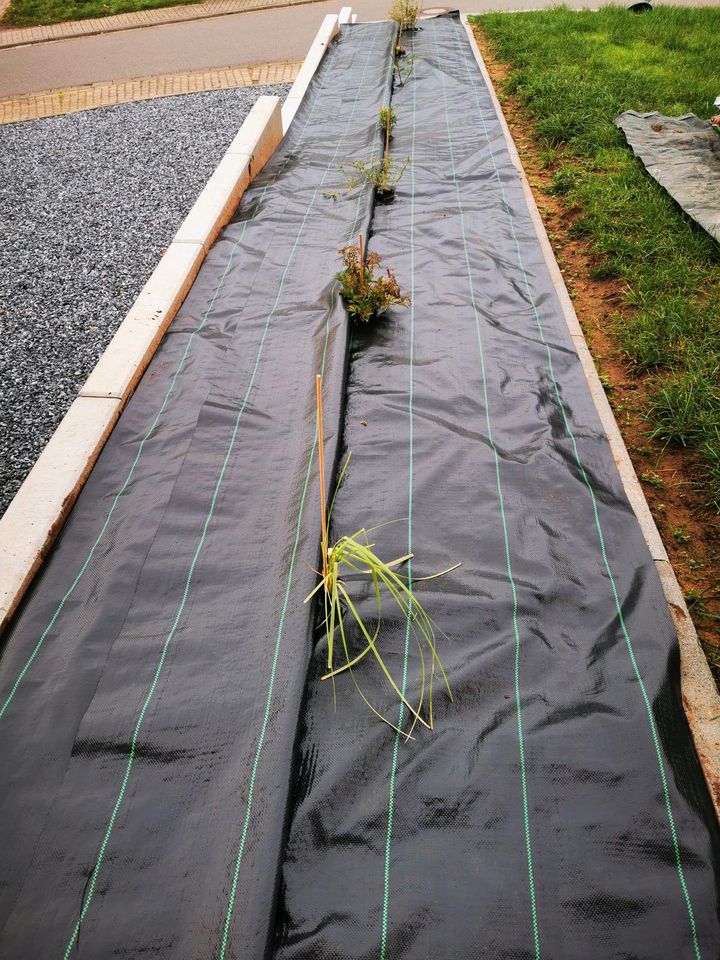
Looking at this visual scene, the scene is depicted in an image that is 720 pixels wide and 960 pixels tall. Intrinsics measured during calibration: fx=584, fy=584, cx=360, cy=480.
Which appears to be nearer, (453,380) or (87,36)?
(453,380)

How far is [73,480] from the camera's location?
229cm

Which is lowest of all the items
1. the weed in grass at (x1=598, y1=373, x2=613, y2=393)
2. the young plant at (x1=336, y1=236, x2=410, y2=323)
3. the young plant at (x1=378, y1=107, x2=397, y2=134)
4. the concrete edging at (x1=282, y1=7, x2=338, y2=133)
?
the weed in grass at (x1=598, y1=373, x2=613, y2=393)

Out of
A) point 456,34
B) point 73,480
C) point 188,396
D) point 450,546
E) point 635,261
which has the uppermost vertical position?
point 456,34

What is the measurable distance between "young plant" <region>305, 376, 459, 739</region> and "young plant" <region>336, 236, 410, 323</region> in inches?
45.8

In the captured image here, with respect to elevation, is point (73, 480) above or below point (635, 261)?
below

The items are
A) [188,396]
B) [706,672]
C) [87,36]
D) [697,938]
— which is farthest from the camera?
[87,36]

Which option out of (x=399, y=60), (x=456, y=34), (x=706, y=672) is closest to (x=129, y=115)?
(x=399, y=60)

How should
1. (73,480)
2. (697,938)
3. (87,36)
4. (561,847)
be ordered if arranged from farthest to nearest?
(87,36)
(73,480)
(561,847)
(697,938)

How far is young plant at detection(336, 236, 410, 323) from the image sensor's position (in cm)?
286

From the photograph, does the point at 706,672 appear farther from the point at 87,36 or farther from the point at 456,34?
the point at 87,36

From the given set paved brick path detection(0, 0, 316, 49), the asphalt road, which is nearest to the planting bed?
the asphalt road

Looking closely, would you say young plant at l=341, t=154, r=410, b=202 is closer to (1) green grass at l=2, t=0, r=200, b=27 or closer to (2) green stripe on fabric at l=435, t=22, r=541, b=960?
(2) green stripe on fabric at l=435, t=22, r=541, b=960

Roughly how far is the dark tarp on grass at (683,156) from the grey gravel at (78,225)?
11.7 feet

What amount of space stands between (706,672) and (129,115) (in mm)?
7398
